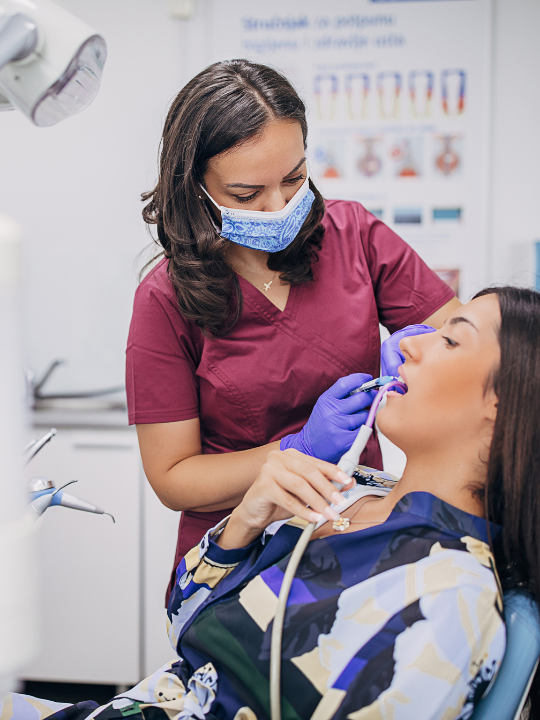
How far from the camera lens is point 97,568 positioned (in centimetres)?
231

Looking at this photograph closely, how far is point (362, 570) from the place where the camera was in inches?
39.8

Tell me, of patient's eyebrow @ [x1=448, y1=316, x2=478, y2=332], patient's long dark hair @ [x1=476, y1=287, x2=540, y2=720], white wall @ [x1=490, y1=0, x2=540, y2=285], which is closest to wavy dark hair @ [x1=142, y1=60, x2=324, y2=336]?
patient's eyebrow @ [x1=448, y1=316, x2=478, y2=332]

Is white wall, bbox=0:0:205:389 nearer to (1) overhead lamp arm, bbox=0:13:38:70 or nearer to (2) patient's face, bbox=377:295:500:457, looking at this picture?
(2) patient's face, bbox=377:295:500:457

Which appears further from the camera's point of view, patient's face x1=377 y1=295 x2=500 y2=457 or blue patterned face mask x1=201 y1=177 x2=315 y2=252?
blue patterned face mask x1=201 y1=177 x2=315 y2=252

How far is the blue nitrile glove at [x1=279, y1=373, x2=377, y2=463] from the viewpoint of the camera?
108 centimetres

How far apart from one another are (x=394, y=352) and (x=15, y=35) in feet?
2.63

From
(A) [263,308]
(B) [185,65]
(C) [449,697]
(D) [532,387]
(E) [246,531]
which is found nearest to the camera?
(C) [449,697]

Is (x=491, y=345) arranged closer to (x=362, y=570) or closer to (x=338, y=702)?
(x=362, y=570)

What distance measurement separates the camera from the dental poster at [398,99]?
96.3 inches

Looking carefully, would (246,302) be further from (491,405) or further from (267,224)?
(491,405)

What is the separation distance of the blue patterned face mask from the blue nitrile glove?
31 cm

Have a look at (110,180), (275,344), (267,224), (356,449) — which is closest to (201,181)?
(267,224)

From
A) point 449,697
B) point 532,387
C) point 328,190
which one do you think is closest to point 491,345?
point 532,387

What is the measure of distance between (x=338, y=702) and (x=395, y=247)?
915 millimetres
